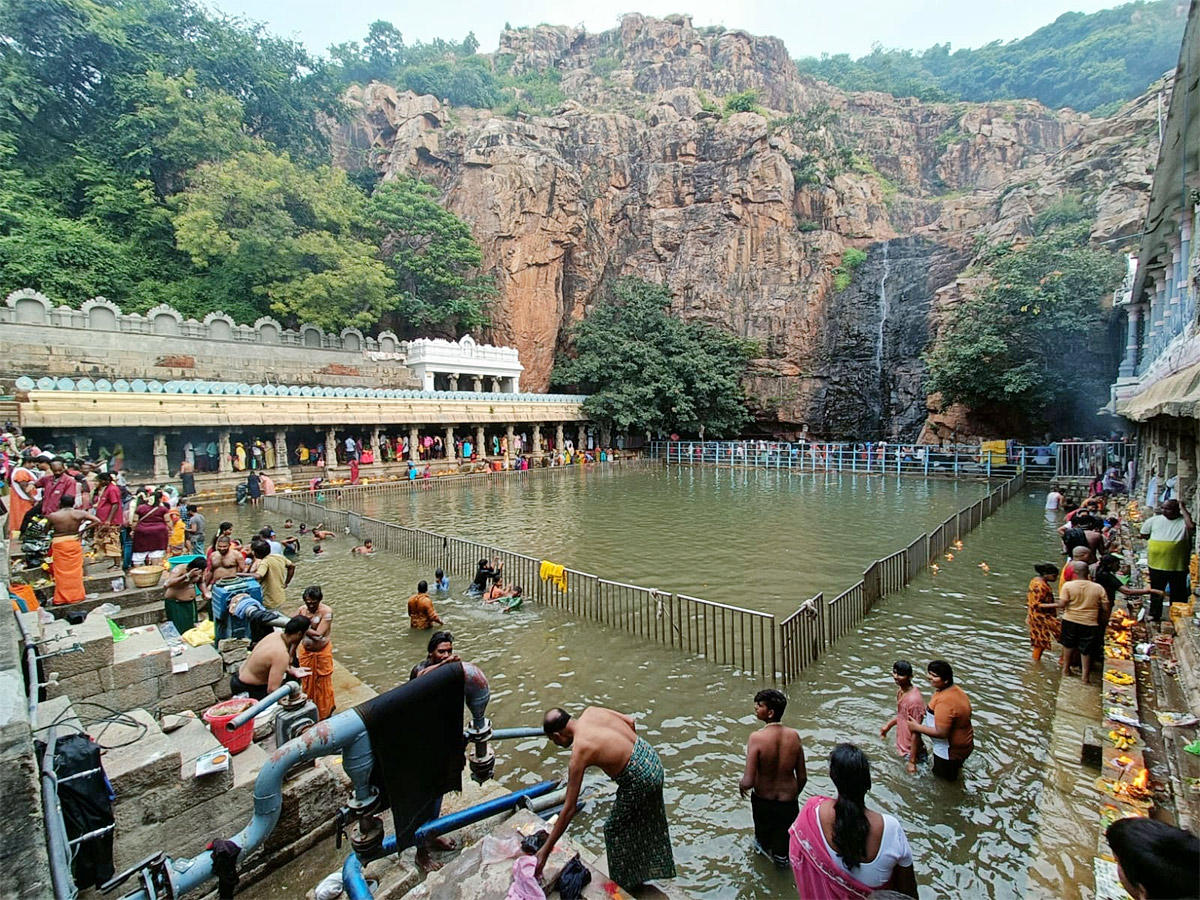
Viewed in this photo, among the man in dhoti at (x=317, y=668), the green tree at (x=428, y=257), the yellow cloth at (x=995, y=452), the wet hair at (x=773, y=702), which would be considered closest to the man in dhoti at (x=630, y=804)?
the wet hair at (x=773, y=702)

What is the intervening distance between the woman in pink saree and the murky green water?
1330mm

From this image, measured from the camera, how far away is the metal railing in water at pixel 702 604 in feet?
23.0

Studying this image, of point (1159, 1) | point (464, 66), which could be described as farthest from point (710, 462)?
point (1159, 1)

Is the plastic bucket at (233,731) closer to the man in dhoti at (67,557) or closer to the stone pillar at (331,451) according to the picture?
the man in dhoti at (67,557)

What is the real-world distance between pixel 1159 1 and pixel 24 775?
92791 mm

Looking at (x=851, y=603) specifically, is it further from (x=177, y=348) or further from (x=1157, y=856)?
(x=177, y=348)

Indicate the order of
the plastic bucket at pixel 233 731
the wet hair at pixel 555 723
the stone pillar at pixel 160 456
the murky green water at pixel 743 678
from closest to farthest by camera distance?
the wet hair at pixel 555 723 → the plastic bucket at pixel 233 731 → the murky green water at pixel 743 678 → the stone pillar at pixel 160 456

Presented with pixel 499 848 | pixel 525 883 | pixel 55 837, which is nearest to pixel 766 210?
pixel 499 848

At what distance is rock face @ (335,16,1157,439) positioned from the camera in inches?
1398

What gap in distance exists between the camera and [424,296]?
124 feet

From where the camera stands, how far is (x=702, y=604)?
26.6 ft

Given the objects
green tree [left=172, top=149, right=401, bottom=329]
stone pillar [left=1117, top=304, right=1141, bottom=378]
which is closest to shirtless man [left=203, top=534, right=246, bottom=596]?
green tree [left=172, top=149, right=401, bottom=329]

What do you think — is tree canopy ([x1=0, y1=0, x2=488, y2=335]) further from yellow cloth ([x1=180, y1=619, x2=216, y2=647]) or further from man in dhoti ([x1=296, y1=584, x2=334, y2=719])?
man in dhoti ([x1=296, y1=584, x2=334, y2=719])

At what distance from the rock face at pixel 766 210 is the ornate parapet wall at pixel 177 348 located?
11.0 metres
